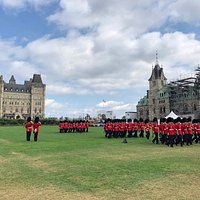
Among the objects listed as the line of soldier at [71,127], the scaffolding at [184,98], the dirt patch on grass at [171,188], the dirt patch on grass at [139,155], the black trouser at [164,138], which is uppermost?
the scaffolding at [184,98]

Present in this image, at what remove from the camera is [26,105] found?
495ft

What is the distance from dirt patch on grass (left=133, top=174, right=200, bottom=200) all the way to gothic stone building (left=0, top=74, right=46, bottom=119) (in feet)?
452

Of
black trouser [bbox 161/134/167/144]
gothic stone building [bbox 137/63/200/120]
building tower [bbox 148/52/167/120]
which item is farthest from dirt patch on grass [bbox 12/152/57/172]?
building tower [bbox 148/52/167/120]

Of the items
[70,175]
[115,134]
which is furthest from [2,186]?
[115,134]

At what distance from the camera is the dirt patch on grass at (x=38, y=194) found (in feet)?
20.5

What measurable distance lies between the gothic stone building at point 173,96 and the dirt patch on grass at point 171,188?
190 feet

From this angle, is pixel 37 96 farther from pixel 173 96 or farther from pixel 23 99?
pixel 173 96

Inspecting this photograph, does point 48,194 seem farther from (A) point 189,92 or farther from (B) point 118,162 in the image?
(A) point 189,92

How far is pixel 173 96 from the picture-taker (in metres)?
81.0

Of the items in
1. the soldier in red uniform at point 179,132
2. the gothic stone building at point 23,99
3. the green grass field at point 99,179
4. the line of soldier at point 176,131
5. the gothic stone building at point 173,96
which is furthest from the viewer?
the gothic stone building at point 23,99

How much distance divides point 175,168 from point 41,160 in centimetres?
578

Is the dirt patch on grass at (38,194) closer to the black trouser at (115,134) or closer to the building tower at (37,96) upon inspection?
the black trouser at (115,134)

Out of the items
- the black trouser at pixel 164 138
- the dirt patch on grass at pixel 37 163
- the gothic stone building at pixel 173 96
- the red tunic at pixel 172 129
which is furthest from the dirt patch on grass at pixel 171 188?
A: the gothic stone building at pixel 173 96

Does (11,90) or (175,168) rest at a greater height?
(11,90)
